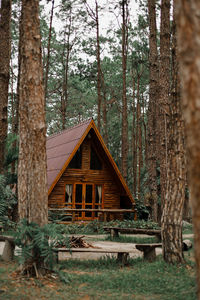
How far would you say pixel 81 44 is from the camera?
2730cm

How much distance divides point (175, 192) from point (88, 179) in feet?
41.1

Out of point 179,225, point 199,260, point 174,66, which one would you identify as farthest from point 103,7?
point 199,260

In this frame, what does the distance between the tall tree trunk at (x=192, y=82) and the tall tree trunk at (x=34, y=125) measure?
3803 millimetres

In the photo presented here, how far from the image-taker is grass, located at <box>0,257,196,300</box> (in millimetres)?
4891

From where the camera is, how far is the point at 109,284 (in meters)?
5.63

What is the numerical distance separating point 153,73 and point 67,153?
578cm

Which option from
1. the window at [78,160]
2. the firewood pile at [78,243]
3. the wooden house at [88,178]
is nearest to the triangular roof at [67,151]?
the wooden house at [88,178]

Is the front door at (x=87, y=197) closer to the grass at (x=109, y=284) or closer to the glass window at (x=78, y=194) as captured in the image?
the glass window at (x=78, y=194)

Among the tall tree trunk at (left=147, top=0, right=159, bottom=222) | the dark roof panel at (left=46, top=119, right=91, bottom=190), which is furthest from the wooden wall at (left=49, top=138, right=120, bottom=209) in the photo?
the tall tree trunk at (left=147, top=0, right=159, bottom=222)

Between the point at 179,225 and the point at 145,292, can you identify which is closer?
the point at 145,292

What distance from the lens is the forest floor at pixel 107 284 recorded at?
16.0 feet

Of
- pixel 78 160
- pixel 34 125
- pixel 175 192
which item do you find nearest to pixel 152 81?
A: pixel 78 160

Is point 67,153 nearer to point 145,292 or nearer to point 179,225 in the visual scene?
point 179,225

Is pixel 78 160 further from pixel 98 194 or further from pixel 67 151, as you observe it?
pixel 98 194
